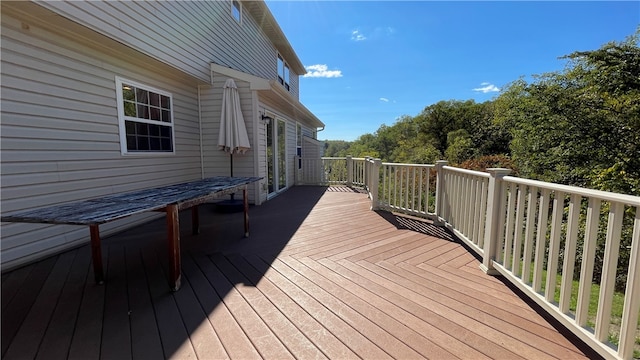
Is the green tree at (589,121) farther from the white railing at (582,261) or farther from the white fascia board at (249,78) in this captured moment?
the white fascia board at (249,78)

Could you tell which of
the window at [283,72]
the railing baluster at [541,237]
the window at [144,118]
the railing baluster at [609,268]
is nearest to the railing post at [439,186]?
the railing baluster at [541,237]

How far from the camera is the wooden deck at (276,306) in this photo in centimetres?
144

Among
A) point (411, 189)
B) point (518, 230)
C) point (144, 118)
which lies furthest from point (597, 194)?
point (144, 118)

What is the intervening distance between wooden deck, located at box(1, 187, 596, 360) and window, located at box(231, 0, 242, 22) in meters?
5.76

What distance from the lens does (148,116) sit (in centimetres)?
420

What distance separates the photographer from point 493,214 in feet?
7.51

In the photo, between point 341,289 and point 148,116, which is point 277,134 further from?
point 341,289

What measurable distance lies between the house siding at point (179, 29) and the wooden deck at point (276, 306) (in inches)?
104

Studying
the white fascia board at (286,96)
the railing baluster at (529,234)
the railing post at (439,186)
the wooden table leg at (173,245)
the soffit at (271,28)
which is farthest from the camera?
the soffit at (271,28)

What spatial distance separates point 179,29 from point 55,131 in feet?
8.74

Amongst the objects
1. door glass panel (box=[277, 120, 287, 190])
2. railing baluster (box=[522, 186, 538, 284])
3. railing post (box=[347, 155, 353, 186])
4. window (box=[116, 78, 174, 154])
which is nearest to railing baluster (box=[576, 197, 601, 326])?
railing baluster (box=[522, 186, 538, 284])

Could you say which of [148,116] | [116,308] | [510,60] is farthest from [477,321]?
[510,60]

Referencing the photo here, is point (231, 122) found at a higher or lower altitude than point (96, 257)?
higher

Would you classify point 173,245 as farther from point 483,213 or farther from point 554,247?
point 483,213
